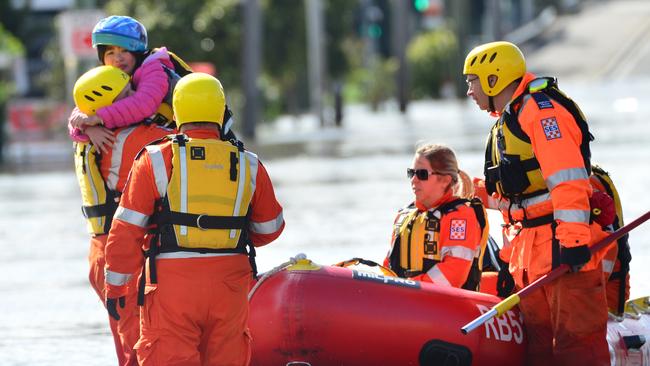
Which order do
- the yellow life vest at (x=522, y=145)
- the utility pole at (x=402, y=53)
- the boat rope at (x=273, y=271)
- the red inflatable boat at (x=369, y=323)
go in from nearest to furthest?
the yellow life vest at (x=522, y=145)
the red inflatable boat at (x=369, y=323)
the boat rope at (x=273, y=271)
the utility pole at (x=402, y=53)

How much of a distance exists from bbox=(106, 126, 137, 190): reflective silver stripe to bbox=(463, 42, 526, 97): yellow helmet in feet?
5.47

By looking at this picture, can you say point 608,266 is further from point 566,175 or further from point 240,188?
point 240,188

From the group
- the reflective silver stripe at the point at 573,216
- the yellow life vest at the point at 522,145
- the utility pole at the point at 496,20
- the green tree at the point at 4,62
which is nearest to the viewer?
the reflective silver stripe at the point at 573,216

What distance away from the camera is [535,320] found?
6844 mm

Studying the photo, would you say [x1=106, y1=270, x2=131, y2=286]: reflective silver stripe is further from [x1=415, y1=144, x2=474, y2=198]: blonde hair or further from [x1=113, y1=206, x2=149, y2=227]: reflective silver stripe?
[x1=415, y1=144, x2=474, y2=198]: blonde hair

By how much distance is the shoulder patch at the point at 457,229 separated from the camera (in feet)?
23.7

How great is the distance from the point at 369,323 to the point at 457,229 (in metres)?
0.80

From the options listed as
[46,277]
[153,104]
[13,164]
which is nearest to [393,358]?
[153,104]

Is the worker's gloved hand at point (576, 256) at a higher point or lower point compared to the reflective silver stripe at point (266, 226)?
lower

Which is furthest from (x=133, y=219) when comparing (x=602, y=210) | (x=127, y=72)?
(x=602, y=210)

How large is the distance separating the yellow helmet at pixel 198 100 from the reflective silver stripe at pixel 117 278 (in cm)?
68

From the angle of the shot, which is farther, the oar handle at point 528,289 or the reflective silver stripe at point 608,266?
the reflective silver stripe at point 608,266

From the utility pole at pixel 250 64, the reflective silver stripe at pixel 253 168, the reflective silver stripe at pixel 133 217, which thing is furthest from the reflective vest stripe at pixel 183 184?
the utility pole at pixel 250 64

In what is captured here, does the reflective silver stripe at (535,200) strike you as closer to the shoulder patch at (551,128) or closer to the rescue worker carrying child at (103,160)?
the shoulder patch at (551,128)
